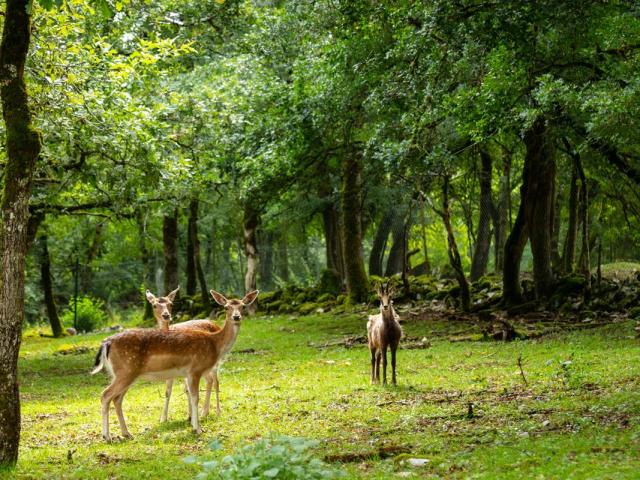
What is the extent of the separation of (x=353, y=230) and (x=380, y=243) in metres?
5.69

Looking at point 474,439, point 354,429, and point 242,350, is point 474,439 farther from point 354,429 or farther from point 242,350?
point 242,350

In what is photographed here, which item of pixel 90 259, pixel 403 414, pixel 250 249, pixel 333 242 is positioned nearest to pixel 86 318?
pixel 90 259

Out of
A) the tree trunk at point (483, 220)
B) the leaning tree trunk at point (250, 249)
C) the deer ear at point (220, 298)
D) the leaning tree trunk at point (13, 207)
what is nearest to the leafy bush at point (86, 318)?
the leaning tree trunk at point (250, 249)

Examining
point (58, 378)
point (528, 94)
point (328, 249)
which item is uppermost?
point (528, 94)

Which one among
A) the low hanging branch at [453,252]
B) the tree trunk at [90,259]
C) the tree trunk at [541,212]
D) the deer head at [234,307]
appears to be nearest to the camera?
the deer head at [234,307]

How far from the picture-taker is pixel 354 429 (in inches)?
391

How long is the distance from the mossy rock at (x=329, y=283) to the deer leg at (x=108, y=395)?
20225 mm

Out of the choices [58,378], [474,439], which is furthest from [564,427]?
[58,378]

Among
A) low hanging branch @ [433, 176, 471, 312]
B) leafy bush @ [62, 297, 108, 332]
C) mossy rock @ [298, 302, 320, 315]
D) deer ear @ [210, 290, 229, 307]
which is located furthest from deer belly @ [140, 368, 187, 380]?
leafy bush @ [62, 297, 108, 332]

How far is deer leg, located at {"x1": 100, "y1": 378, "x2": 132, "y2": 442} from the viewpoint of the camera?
1010 cm

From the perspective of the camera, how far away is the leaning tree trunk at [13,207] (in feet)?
27.4

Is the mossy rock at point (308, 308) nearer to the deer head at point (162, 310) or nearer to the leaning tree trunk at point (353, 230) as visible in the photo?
the leaning tree trunk at point (353, 230)

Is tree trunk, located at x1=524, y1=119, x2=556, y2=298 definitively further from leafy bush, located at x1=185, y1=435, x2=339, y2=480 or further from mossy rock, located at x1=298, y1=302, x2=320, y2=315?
leafy bush, located at x1=185, y1=435, x2=339, y2=480

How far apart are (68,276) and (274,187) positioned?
69.9 feet
